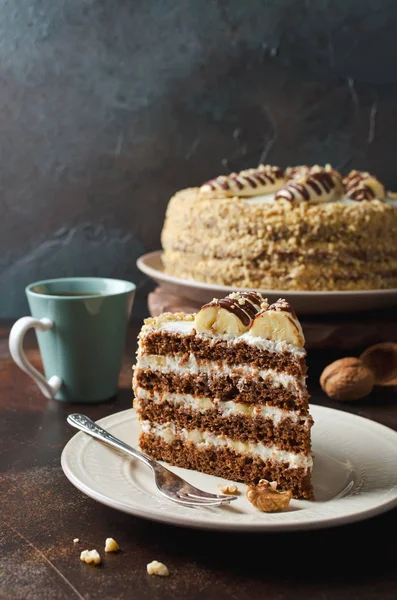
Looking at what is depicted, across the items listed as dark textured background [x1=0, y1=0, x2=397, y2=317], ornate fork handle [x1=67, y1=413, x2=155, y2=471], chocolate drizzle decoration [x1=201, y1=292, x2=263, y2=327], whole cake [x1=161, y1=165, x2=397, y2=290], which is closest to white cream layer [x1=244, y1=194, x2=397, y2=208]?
whole cake [x1=161, y1=165, x2=397, y2=290]

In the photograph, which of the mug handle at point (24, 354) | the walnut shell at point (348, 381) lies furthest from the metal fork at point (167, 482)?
the walnut shell at point (348, 381)

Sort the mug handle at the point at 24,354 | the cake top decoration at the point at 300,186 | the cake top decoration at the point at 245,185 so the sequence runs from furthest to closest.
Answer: the cake top decoration at the point at 245,185, the cake top decoration at the point at 300,186, the mug handle at the point at 24,354

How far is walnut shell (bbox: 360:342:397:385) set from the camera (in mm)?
2008

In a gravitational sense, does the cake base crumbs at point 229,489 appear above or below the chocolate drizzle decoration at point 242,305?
below

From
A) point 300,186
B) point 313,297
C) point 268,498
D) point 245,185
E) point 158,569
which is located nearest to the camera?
point 158,569

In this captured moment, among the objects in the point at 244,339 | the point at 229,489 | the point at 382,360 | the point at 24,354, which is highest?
the point at 244,339

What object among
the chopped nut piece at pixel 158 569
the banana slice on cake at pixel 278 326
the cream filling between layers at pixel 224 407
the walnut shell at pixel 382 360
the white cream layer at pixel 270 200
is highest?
the white cream layer at pixel 270 200

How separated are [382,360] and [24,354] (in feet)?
2.99

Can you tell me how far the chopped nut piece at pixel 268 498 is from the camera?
1183 millimetres

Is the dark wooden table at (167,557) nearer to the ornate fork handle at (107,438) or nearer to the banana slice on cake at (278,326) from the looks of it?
the ornate fork handle at (107,438)

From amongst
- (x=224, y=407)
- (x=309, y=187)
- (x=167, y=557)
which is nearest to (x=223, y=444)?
(x=224, y=407)

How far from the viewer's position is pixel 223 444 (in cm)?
139

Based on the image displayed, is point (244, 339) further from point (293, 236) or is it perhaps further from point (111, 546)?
point (293, 236)

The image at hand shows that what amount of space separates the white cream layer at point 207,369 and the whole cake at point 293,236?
0.72 m
